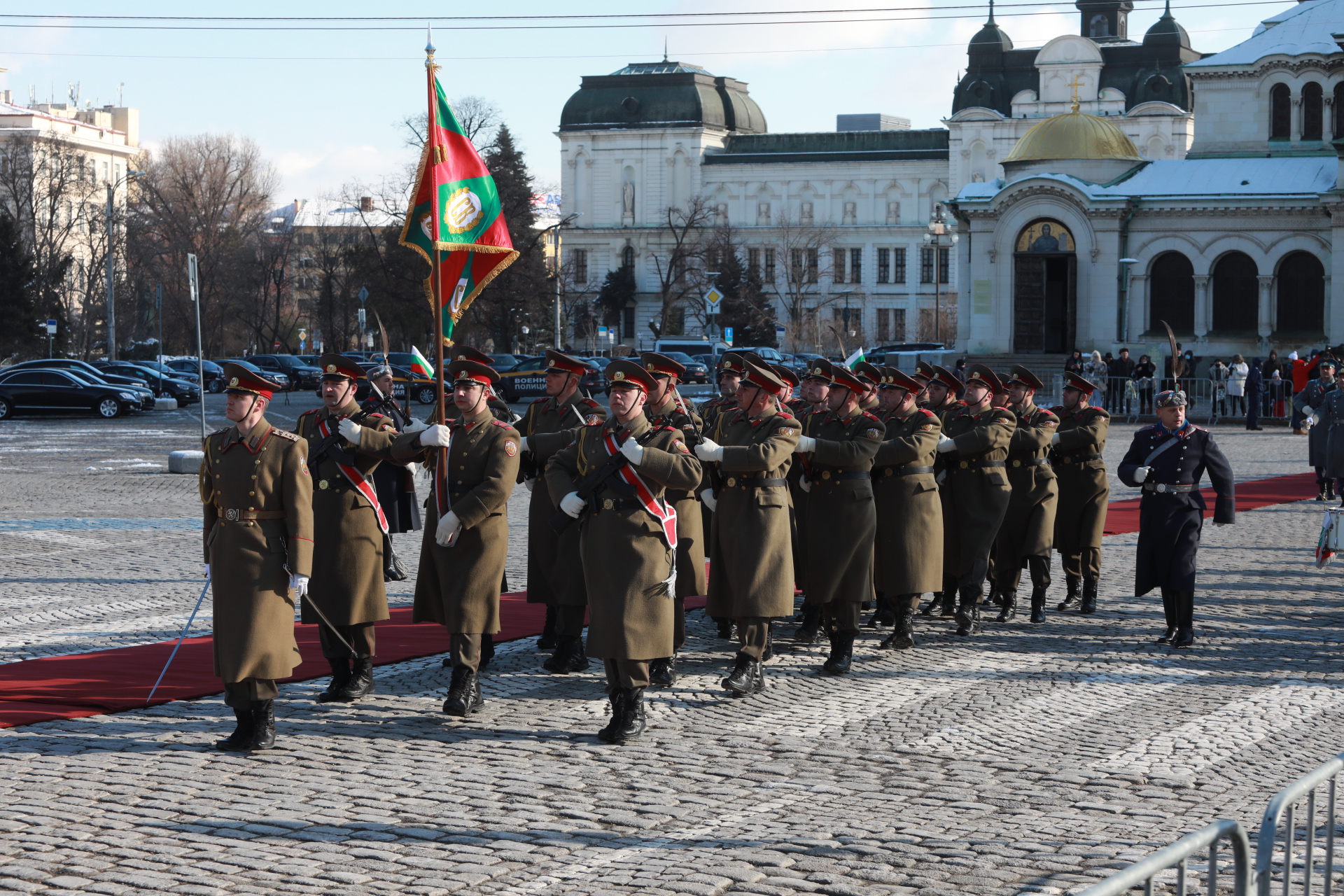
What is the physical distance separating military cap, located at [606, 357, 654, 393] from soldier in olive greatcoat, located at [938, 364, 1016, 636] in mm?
3628

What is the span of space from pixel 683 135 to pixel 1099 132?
6435cm

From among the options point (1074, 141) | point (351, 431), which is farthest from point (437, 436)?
point (1074, 141)

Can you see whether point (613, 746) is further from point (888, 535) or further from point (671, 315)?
point (671, 315)

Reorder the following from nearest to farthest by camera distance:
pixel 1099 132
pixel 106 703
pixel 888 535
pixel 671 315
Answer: pixel 106 703 → pixel 888 535 → pixel 1099 132 → pixel 671 315

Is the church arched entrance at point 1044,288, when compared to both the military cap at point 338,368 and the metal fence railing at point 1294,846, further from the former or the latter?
the metal fence railing at point 1294,846

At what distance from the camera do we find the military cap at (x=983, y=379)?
11.8m

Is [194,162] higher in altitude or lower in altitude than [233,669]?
higher

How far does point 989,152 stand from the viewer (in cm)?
10212

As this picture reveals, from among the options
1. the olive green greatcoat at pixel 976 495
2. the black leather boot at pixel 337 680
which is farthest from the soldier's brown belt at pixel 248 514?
the olive green greatcoat at pixel 976 495

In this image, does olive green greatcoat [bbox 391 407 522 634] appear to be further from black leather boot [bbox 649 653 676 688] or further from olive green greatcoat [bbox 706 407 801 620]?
olive green greatcoat [bbox 706 407 801 620]

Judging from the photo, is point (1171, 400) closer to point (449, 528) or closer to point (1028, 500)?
point (1028, 500)

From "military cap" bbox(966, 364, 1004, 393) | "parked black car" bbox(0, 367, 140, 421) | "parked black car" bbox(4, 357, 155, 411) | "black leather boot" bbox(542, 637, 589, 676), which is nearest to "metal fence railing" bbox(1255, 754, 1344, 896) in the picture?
"black leather boot" bbox(542, 637, 589, 676)

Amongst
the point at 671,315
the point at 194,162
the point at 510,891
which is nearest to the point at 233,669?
the point at 510,891

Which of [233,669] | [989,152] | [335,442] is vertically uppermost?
[989,152]
